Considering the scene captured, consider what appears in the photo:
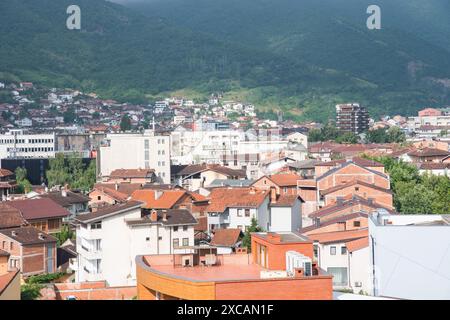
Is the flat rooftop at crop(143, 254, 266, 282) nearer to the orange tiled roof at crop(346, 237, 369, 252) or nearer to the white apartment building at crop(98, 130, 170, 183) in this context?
the orange tiled roof at crop(346, 237, 369, 252)

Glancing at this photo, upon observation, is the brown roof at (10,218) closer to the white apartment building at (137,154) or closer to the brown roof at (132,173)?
the brown roof at (132,173)

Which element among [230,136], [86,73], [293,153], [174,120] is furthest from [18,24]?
[293,153]

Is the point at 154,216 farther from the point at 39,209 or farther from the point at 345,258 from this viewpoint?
the point at 39,209

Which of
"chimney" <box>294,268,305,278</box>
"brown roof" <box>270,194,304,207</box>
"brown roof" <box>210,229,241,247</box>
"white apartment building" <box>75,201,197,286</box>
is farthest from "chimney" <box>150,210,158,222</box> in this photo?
"chimney" <box>294,268,305,278</box>

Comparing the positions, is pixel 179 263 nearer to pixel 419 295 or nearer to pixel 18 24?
pixel 419 295

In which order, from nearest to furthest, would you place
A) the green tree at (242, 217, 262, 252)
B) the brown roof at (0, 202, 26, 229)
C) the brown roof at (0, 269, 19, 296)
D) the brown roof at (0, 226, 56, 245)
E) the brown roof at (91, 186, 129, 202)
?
1. the brown roof at (0, 269, 19, 296)
2. the brown roof at (0, 226, 56, 245)
3. the green tree at (242, 217, 262, 252)
4. the brown roof at (0, 202, 26, 229)
5. the brown roof at (91, 186, 129, 202)

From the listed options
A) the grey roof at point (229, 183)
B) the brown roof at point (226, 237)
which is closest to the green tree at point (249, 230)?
the brown roof at point (226, 237)
